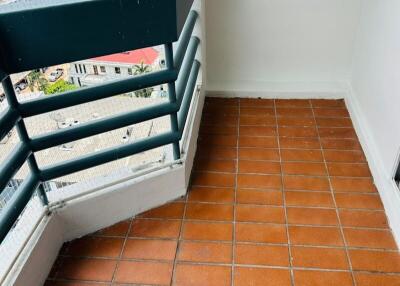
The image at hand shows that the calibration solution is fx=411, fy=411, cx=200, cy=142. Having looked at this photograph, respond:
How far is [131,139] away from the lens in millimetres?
2174

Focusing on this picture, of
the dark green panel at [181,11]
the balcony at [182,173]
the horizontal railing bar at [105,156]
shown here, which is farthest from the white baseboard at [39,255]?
the dark green panel at [181,11]

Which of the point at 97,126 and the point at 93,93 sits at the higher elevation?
the point at 93,93

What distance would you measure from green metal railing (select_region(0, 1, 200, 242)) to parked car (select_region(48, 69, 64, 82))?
89 millimetres

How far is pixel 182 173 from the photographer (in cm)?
233

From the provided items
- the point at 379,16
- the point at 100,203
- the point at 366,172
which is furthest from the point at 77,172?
the point at 379,16

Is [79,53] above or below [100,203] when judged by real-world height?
above

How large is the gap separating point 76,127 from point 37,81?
0.26 m

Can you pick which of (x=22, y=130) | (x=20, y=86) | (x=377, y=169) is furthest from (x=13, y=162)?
(x=377, y=169)

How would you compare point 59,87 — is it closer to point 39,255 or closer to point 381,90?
point 39,255

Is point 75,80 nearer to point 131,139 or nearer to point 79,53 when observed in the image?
point 79,53

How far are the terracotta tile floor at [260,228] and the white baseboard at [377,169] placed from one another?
0.15 feet

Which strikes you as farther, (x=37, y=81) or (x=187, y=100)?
(x=187, y=100)

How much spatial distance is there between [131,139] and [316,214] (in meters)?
1.09

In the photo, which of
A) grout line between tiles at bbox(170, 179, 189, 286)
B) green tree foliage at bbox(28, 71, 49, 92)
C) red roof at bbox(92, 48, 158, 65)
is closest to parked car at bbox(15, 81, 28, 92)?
green tree foliage at bbox(28, 71, 49, 92)
